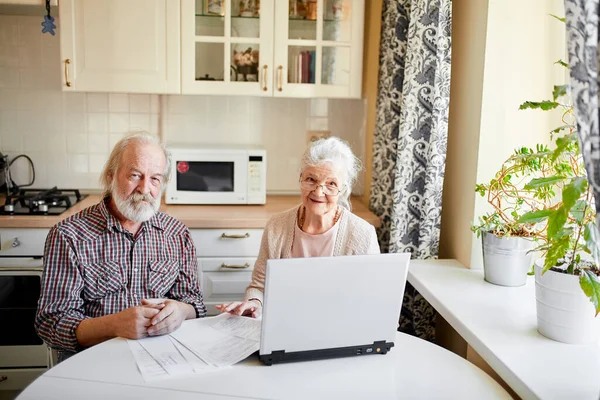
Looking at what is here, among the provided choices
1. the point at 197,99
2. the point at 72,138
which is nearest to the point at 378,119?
the point at 197,99

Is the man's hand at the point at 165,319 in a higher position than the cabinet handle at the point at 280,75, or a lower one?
lower

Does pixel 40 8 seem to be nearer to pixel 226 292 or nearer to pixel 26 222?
pixel 26 222

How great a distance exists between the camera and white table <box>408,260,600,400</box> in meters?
1.41

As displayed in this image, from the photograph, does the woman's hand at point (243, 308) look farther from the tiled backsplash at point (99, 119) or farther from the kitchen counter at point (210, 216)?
the tiled backsplash at point (99, 119)

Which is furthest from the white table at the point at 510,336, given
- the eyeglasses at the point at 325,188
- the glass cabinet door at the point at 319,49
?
the glass cabinet door at the point at 319,49

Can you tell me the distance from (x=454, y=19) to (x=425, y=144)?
1.69 ft

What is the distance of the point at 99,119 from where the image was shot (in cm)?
337

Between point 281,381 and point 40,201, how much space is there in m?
1.97

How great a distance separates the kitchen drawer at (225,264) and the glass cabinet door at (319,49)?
2.86 ft

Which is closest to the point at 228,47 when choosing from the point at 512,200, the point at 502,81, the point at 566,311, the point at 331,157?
the point at 331,157

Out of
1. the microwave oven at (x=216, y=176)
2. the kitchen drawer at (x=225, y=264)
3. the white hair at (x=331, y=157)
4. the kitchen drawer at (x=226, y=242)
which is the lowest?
the kitchen drawer at (x=225, y=264)

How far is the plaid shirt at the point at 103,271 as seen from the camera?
187 cm

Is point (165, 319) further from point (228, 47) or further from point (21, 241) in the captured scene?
point (228, 47)

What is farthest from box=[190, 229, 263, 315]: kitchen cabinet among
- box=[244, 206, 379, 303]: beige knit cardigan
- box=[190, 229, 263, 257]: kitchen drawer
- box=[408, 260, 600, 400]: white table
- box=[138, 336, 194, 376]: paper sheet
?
box=[138, 336, 194, 376]: paper sheet
